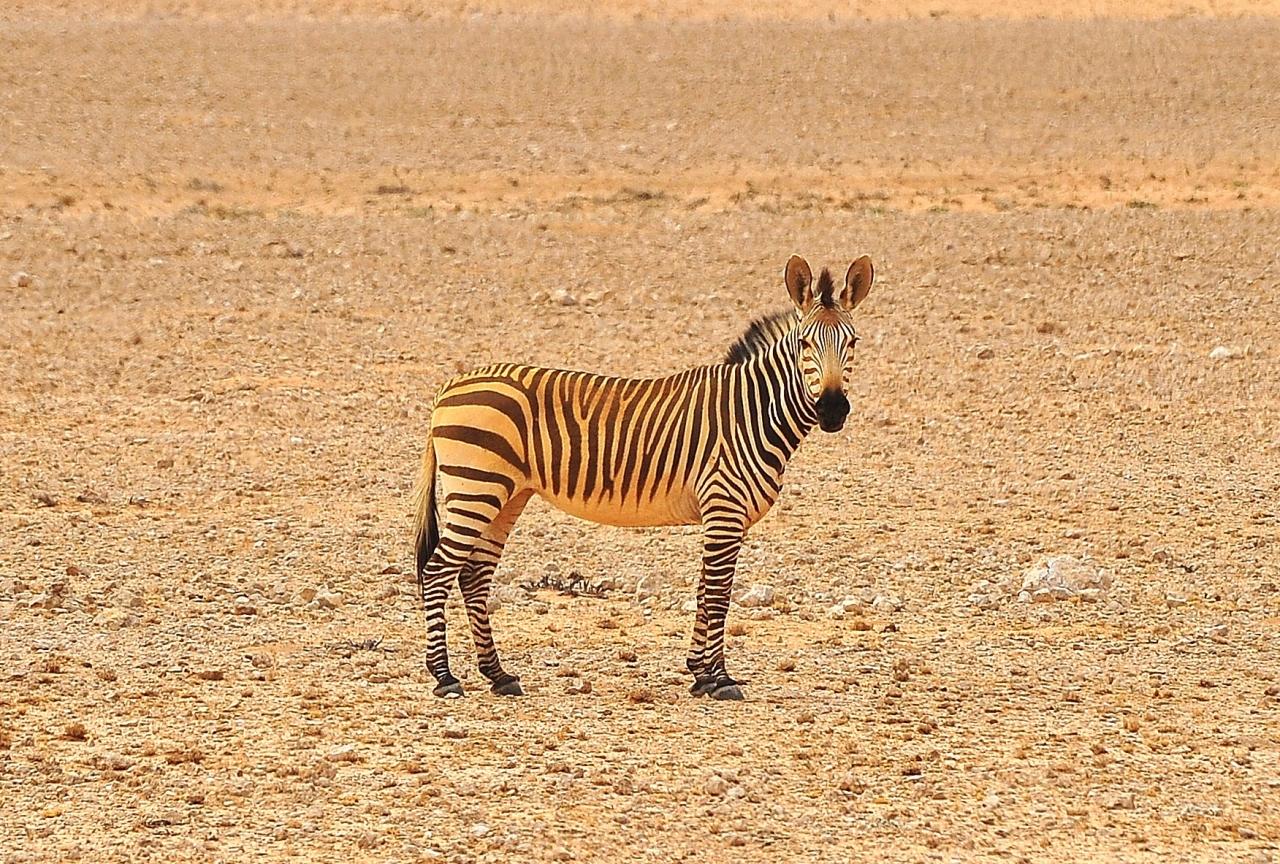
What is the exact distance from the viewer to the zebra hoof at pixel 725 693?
938 centimetres

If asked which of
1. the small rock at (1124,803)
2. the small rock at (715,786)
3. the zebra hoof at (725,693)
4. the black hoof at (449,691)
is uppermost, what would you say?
the zebra hoof at (725,693)

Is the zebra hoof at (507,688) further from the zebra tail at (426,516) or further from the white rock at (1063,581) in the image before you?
the white rock at (1063,581)

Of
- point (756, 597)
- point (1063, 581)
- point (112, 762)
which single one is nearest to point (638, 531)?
point (756, 597)

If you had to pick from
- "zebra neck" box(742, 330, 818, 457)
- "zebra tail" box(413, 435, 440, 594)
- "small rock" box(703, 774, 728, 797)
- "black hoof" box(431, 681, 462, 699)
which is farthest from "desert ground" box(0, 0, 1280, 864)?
"zebra neck" box(742, 330, 818, 457)

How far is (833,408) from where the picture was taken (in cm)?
909

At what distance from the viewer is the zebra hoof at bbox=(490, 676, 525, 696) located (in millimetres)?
9477

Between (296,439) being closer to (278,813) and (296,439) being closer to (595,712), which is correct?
(595,712)

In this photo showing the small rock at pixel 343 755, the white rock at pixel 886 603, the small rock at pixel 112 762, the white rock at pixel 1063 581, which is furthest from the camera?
the white rock at pixel 1063 581

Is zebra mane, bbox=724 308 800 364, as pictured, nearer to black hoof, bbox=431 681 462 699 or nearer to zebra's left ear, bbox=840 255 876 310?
zebra's left ear, bbox=840 255 876 310

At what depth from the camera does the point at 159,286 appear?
71.3ft

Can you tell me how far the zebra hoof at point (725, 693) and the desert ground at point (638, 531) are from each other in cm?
15

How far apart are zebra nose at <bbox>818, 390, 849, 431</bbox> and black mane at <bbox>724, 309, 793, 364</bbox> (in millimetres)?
614

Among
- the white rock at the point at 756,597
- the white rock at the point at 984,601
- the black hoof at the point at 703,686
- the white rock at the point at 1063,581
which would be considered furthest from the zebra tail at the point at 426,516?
the white rock at the point at 1063,581

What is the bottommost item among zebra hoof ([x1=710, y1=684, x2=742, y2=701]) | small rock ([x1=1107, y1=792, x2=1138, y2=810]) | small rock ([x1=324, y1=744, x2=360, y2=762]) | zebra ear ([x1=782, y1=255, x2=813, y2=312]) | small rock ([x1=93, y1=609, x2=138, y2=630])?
small rock ([x1=324, y1=744, x2=360, y2=762])
